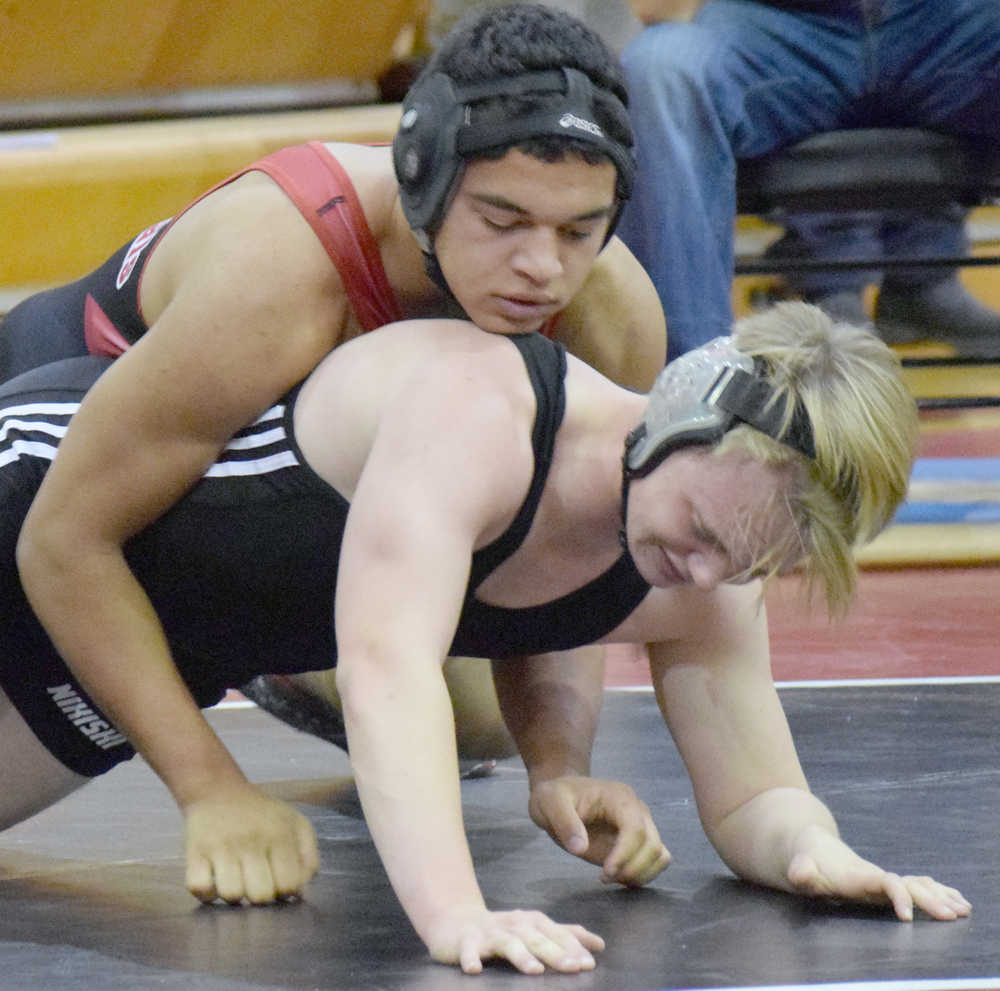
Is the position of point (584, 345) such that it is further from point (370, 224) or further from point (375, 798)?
point (375, 798)

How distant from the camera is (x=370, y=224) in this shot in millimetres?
2078

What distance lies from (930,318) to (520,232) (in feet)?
9.92

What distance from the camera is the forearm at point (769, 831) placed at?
1850 mm

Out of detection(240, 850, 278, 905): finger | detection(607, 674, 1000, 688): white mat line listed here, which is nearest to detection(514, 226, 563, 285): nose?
detection(240, 850, 278, 905): finger

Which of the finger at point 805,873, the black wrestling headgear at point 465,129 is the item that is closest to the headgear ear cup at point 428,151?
the black wrestling headgear at point 465,129

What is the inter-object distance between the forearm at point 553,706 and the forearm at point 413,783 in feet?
1.62

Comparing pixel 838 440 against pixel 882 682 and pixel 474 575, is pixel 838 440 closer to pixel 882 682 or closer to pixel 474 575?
pixel 474 575

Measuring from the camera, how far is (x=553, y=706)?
2.19 m

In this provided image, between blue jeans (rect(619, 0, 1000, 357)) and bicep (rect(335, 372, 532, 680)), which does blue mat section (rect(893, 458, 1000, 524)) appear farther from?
bicep (rect(335, 372, 532, 680))

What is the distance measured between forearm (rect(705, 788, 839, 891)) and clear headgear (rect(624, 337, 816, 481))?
0.38 metres

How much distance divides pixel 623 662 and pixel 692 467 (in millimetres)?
1694

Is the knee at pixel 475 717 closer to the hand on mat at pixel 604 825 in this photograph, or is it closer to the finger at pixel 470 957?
the hand on mat at pixel 604 825

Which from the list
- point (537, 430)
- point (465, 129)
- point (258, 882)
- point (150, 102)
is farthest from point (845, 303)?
point (258, 882)

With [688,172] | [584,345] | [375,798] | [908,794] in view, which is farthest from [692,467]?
[688,172]
